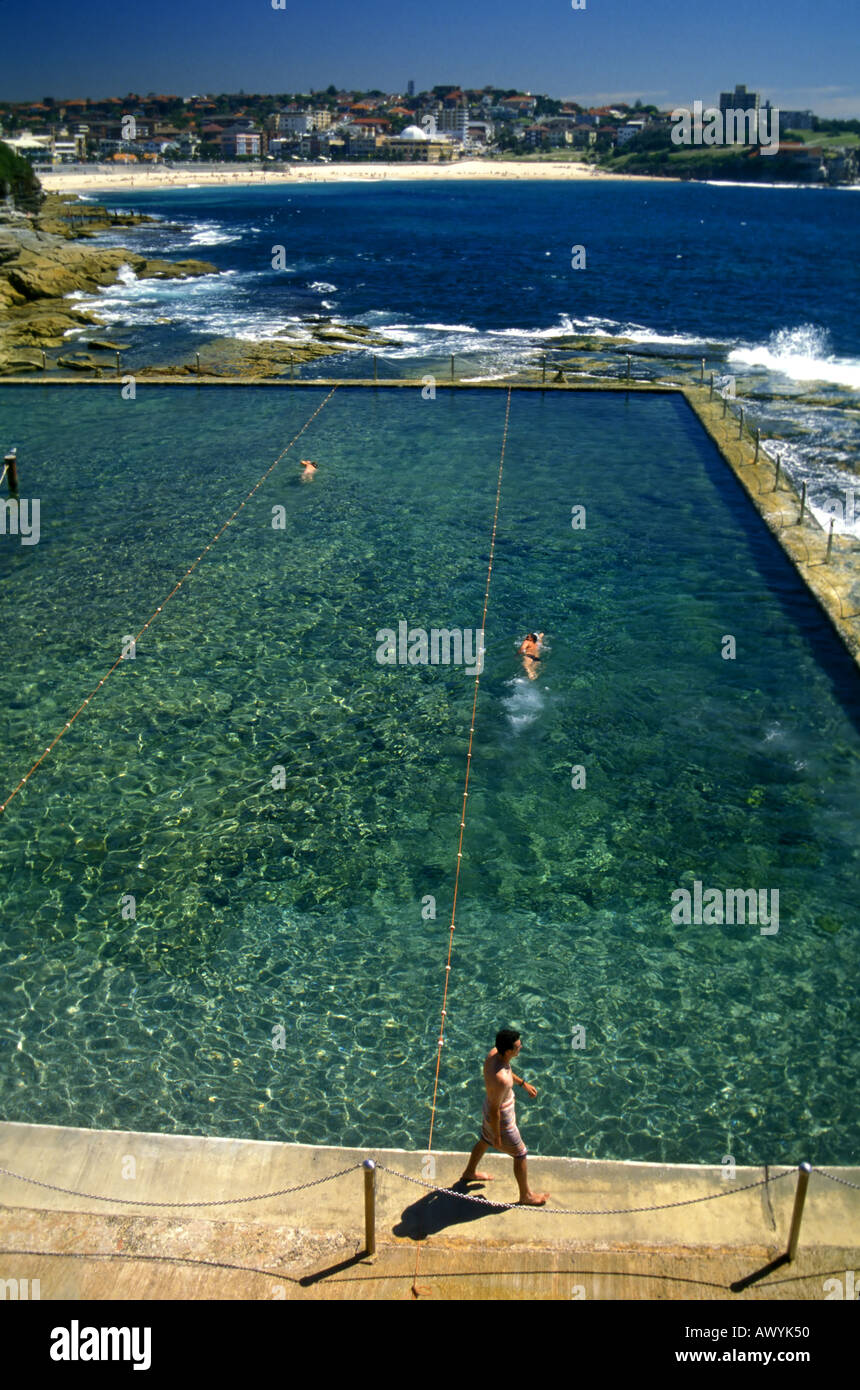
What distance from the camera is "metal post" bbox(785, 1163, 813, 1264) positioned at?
272 inches

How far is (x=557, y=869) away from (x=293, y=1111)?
449 centimetres

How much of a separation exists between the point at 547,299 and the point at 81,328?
28.8 meters

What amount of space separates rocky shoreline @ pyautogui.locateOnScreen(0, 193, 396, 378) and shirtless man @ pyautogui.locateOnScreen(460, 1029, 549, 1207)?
3291 centimetres

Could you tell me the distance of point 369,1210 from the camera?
7102mm

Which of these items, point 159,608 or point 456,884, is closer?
point 456,884

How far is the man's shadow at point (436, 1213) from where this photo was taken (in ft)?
24.9

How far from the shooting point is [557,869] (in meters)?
12.5

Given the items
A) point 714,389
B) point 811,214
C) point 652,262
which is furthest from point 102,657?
point 811,214

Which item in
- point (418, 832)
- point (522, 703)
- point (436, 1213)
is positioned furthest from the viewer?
point (522, 703)

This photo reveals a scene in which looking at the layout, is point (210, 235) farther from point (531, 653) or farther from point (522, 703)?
point (522, 703)

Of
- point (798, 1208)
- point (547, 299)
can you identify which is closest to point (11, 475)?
point (798, 1208)

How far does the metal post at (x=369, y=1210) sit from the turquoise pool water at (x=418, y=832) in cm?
181
